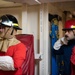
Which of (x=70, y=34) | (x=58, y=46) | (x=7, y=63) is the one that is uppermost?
(x=70, y=34)

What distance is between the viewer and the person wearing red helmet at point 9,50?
1237 mm

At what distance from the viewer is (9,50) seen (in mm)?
1341

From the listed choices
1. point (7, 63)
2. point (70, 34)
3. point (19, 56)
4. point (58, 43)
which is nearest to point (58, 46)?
point (58, 43)

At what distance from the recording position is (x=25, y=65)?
1.38 metres

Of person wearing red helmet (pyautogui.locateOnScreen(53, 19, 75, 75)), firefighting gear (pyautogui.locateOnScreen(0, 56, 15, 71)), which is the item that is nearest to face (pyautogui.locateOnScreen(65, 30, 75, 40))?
person wearing red helmet (pyautogui.locateOnScreen(53, 19, 75, 75))

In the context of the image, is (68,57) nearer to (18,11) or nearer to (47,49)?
(47,49)

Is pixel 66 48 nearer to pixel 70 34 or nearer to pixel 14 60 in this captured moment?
pixel 70 34

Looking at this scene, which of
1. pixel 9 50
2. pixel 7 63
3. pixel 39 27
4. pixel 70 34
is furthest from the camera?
pixel 39 27

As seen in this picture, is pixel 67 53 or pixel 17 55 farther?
pixel 67 53

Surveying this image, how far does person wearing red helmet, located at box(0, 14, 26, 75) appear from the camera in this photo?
1.24 m

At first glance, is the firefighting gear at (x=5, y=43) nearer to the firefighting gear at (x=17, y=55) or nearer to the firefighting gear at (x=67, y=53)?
the firefighting gear at (x=17, y=55)

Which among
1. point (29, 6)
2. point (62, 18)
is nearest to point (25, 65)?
point (29, 6)

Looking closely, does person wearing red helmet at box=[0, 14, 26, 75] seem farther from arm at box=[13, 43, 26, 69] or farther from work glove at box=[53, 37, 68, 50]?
work glove at box=[53, 37, 68, 50]

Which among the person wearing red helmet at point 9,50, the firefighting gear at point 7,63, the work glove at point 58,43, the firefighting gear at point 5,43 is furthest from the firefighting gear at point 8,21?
the work glove at point 58,43
